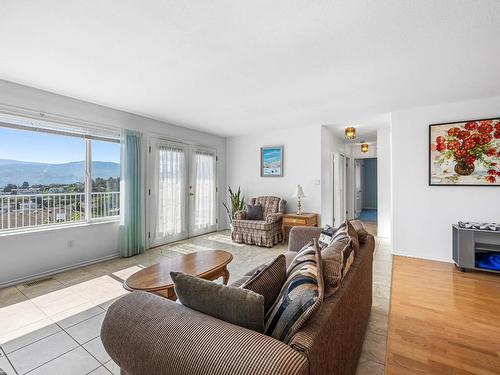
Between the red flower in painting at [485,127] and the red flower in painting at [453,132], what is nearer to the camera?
the red flower in painting at [485,127]

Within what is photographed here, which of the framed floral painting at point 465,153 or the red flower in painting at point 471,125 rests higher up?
the red flower in painting at point 471,125

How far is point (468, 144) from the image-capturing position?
11.3ft

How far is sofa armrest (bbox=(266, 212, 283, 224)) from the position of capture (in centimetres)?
456

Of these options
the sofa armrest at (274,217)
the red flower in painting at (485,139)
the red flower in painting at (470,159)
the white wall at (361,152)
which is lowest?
the sofa armrest at (274,217)

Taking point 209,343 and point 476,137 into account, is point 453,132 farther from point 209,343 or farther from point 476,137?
point 209,343

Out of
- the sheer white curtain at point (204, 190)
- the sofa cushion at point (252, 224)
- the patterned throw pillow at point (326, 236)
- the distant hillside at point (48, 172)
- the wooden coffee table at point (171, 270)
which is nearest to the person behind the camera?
the wooden coffee table at point (171, 270)

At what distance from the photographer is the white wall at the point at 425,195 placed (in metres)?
3.44

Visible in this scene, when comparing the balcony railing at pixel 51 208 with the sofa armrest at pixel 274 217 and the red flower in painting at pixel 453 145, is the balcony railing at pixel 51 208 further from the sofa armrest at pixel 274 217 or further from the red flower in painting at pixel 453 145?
the red flower in painting at pixel 453 145

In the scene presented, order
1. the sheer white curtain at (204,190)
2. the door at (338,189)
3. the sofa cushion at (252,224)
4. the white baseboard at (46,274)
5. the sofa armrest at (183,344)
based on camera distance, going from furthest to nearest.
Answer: the door at (338,189), the sheer white curtain at (204,190), the sofa cushion at (252,224), the white baseboard at (46,274), the sofa armrest at (183,344)

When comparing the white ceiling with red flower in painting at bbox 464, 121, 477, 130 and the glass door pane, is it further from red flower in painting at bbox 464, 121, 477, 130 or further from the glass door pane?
the glass door pane

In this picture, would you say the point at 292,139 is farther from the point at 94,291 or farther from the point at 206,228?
the point at 94,291

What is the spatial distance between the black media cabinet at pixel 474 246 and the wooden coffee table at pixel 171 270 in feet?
10.0

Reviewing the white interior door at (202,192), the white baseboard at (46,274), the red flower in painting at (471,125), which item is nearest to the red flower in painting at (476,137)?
the red flower in painting at (471,125)

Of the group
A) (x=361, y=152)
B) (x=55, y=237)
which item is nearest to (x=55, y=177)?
(x=55, y=237)
